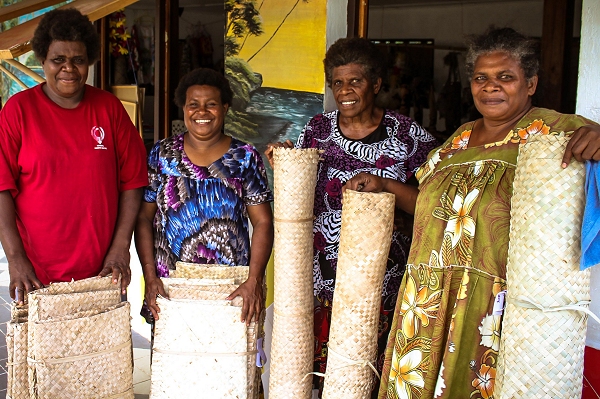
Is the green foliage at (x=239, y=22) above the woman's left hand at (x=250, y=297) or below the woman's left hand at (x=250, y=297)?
above

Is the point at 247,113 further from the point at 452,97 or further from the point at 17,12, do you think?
the point at 452,97

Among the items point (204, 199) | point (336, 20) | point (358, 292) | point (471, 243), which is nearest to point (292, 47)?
point (336, 20)

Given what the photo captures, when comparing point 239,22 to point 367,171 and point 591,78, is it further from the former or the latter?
point 591,78

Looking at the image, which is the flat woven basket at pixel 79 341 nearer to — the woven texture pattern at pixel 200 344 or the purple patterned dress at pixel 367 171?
the woven texture pattern at pixel 200 344

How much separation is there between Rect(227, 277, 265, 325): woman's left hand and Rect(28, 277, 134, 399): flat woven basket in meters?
0.49

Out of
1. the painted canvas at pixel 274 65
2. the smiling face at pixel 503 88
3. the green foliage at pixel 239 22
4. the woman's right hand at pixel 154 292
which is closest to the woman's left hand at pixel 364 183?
the smiling face at pixel 503 88

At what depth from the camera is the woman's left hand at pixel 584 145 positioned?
1596 mm

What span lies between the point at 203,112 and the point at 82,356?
111 centimetres

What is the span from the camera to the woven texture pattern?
2467 mm

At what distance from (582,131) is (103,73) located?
504cm

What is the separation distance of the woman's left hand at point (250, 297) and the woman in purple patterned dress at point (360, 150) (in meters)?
0.31

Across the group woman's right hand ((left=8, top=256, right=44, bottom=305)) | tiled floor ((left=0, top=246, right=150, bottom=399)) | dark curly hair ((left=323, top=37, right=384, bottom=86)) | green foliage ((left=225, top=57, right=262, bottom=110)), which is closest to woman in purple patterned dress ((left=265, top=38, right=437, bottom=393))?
dark curly hair ((left=323, top=37, right=384, bottom=86))

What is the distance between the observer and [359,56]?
2623 mm

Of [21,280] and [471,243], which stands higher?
[471,243]
